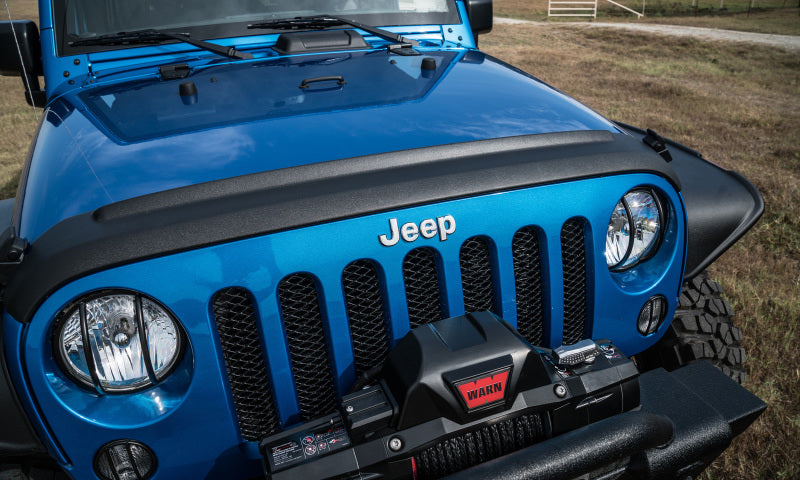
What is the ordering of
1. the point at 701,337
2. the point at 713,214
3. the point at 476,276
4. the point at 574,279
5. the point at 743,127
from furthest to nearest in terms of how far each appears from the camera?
the point at 743,127 → the point at 701,337 → the point at 713,214 → the point at 574,279 → the point at 476,276

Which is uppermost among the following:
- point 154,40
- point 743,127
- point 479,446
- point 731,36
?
point 154,40

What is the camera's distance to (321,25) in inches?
101

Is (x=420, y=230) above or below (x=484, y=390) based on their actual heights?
above

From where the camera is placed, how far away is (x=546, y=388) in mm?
1454

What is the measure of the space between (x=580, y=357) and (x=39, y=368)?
120 centimetres

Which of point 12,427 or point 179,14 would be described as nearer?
point 12,427

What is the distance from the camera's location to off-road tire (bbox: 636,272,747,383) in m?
2.07

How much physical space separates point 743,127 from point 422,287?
21.8 feet

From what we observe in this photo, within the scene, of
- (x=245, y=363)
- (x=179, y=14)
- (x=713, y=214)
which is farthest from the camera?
(x=179, y=14)

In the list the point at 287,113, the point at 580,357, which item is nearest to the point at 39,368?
the point at 287,113

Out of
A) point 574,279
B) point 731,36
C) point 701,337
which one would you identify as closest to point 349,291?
point 574,279

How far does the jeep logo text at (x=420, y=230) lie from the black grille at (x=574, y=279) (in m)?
0.35

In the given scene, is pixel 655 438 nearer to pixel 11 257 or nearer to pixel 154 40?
pixel 11 257

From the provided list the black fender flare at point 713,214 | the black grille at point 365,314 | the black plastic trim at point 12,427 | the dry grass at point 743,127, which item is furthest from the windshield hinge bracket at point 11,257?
the dry grass at point 743,127
